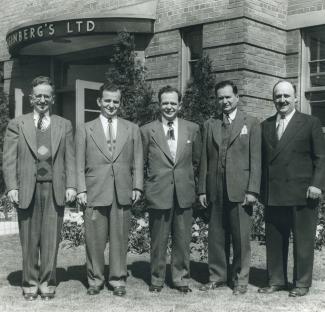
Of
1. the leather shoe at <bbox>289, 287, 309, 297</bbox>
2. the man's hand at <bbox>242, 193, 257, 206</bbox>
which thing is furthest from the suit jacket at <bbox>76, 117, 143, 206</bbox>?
the leather shoe at <bbox>289, 287, 309, 297</bbox>

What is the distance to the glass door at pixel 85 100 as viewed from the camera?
1127 cm

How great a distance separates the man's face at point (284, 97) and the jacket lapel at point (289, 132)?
0.12m

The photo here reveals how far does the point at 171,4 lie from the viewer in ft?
35.2

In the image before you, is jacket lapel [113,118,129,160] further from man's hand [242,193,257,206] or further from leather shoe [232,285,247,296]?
leather shoe [232,285,247,296]

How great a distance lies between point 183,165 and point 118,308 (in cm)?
155

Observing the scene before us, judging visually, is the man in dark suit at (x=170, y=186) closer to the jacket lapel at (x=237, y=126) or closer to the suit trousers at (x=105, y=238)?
the suit trousers at (x=105, y=238)

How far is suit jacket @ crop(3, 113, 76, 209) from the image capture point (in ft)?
17.3

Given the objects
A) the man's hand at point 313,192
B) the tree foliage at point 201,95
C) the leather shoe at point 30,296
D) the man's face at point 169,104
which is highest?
the tree foliage at point 201,95

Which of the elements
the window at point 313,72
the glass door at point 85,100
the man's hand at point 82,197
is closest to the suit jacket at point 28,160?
the man's hand at point 82,197

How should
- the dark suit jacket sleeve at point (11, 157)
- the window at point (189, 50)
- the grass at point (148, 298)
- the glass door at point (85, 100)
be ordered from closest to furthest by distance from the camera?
the grass at point (148, 298) < the dark suit jacket sleeve at point (11, 157) < the window at point (189, 50) < the glass door at point (85, 100)

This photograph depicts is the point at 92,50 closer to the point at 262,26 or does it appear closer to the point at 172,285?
the point at 262,26

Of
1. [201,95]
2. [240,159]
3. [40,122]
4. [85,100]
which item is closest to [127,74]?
[85,100]

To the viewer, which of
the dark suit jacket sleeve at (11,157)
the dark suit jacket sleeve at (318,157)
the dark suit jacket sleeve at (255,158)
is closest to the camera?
the dark suit jacket sleeve at (11,157)

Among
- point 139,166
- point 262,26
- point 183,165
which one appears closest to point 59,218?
point 139,166
